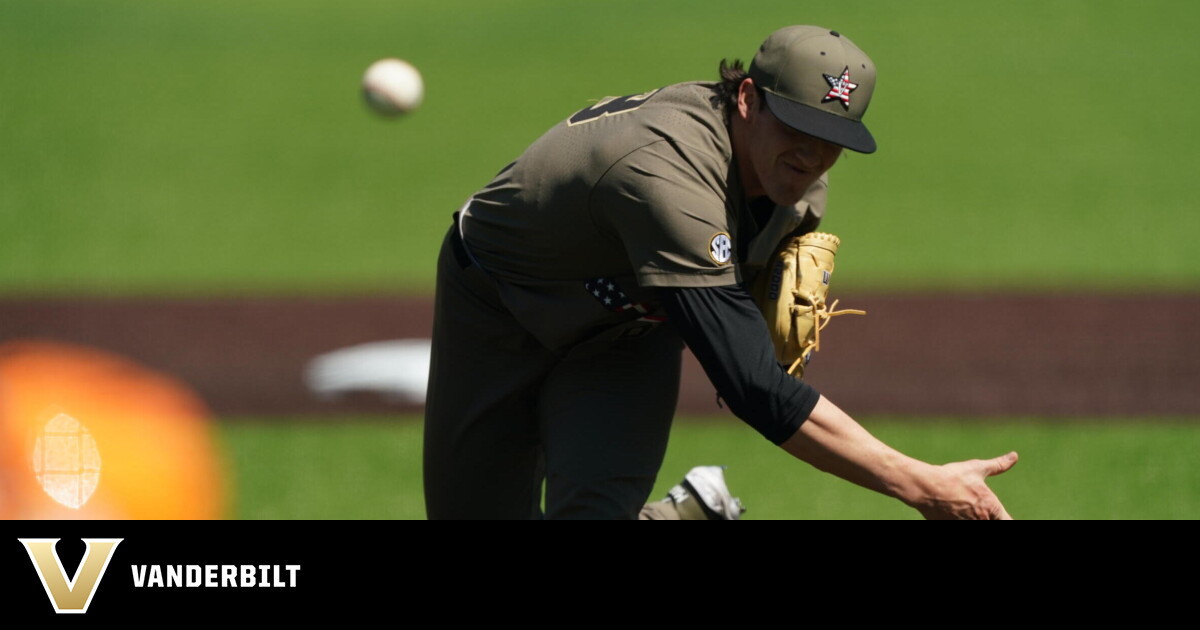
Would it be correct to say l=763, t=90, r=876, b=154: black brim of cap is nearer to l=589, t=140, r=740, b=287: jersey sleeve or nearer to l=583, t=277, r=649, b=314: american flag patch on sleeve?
l=589, t=140, r=740, b=287: jersey sleeve

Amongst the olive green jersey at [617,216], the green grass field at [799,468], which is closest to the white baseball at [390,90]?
the green grass field at [799,468]

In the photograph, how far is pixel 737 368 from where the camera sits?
357 cm

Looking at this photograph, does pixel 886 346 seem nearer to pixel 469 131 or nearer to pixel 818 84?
pixel 818 84

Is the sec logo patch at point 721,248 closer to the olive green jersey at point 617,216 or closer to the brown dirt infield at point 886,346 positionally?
the olive green jersey at point 617,216

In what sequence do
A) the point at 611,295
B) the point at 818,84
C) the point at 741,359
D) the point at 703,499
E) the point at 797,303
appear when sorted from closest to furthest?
1. the point at 741,359
2. the point at 818,84
3. the point at 611,295
4. the point at 797,303
5. the point at 703,499

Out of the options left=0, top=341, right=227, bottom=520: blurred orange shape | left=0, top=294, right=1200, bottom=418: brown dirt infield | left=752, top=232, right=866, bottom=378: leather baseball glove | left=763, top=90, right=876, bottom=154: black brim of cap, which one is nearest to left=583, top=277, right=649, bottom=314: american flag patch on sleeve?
left=752, top=232, right=866, bottom=378: leather baseball glove

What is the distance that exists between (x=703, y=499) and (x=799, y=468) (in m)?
1.73

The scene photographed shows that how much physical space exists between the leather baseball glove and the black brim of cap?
0.57 metres

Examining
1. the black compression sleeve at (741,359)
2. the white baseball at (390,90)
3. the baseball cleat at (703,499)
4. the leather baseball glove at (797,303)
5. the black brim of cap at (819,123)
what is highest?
the white baseball at (390,90)

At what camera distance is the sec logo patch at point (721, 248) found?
3598mm

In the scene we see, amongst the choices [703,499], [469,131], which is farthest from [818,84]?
[469,131]

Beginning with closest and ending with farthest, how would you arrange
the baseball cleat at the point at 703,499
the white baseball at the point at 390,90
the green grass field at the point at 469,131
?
the baseball cleat at the point at 703,499 → the white baseball at the point at 390,90 → the green grass field at the point at 469,131

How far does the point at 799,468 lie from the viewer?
6699 mm

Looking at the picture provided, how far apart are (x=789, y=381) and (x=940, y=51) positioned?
14.3 metres
